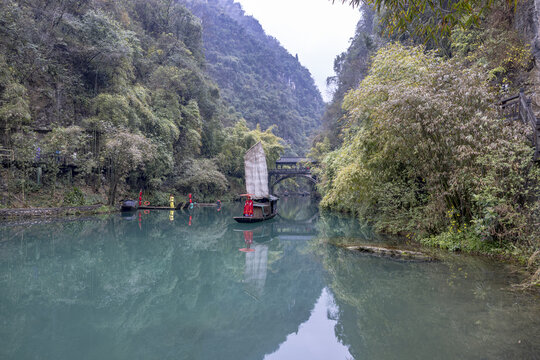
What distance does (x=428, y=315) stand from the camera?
402 centimetres

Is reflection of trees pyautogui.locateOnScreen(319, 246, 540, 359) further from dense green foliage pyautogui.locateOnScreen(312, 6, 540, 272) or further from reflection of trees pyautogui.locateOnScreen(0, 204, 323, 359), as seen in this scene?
dense green foliage pyautogui.locateOnScreen(312, 6, 540, 272)

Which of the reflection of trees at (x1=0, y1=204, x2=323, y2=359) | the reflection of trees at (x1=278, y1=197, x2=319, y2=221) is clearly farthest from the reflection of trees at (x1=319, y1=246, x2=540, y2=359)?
the reflection of trees at (x1=278, y1=197, x2=319, y2=221)

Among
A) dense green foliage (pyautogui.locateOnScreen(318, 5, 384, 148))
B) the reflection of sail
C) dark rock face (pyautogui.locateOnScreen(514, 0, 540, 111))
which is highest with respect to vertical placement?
dense green foliage (pyautogui.locateOnScreen(318, 5, 384, 148))

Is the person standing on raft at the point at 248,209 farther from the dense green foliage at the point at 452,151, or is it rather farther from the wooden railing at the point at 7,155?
the wooden railing at the point at 7,155

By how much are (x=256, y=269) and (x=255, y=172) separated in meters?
9.60

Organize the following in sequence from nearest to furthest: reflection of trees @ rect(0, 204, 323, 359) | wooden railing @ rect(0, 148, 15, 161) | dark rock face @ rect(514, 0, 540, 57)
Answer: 1. reflection of trees @ rect(0, 204, 323, 359)
2. dark rock face @ rect(514, 0, 540, 57)
3. wooden railing @ rect(0, 148, 15, 161)

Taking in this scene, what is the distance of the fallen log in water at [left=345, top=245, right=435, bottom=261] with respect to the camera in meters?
6.78

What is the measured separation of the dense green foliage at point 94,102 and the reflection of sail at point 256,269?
10.2 metres

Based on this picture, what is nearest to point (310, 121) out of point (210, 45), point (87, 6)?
point (210, 45)

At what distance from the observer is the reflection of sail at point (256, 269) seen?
18.2 feet

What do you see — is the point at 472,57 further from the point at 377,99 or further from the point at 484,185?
the point at 484,185

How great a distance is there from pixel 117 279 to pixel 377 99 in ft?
23.7

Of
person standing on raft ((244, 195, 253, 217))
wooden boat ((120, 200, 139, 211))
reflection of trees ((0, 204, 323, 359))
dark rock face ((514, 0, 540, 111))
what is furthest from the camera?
wooden boat ((120, 200, 139, 211))

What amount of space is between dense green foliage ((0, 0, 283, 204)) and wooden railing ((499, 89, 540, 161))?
14698mm
